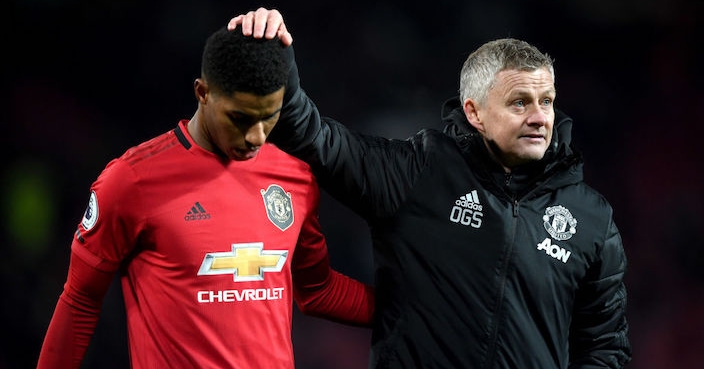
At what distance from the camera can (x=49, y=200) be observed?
4.35 metres

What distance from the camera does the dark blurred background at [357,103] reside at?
430 centimetres

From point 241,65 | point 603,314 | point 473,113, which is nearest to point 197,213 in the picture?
point 241,65

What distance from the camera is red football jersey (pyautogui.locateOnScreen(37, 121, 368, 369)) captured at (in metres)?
1.87

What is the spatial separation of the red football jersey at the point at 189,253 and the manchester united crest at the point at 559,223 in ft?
2.53

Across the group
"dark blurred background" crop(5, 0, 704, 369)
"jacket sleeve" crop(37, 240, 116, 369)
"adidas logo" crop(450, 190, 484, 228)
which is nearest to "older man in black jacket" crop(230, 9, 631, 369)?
"adidas logo" crop(450, 190, 484, 228)

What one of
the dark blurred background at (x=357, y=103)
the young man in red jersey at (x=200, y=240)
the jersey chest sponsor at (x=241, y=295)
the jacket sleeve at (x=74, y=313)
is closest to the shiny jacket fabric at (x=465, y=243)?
the young man in red jersey at (x=200, y=240)

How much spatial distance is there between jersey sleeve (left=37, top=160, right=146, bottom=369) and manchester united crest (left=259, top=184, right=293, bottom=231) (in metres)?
0.32

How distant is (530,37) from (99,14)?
256cm

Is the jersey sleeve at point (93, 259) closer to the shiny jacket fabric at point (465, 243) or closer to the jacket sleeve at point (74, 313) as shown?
the jacket sleeve at point (74, 313)

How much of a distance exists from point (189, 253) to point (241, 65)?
17.1 inches

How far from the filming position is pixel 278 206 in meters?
2.05

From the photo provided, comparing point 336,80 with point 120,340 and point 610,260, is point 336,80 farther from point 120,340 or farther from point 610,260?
point 610,260

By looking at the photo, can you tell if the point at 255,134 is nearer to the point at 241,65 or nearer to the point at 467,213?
the point at 241,65

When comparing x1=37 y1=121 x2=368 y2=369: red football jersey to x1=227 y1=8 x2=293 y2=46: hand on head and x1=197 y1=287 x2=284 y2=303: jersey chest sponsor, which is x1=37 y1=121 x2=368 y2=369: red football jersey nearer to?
x1=197 y1=287 x2=284 y2=303: jersey chest sponsor
